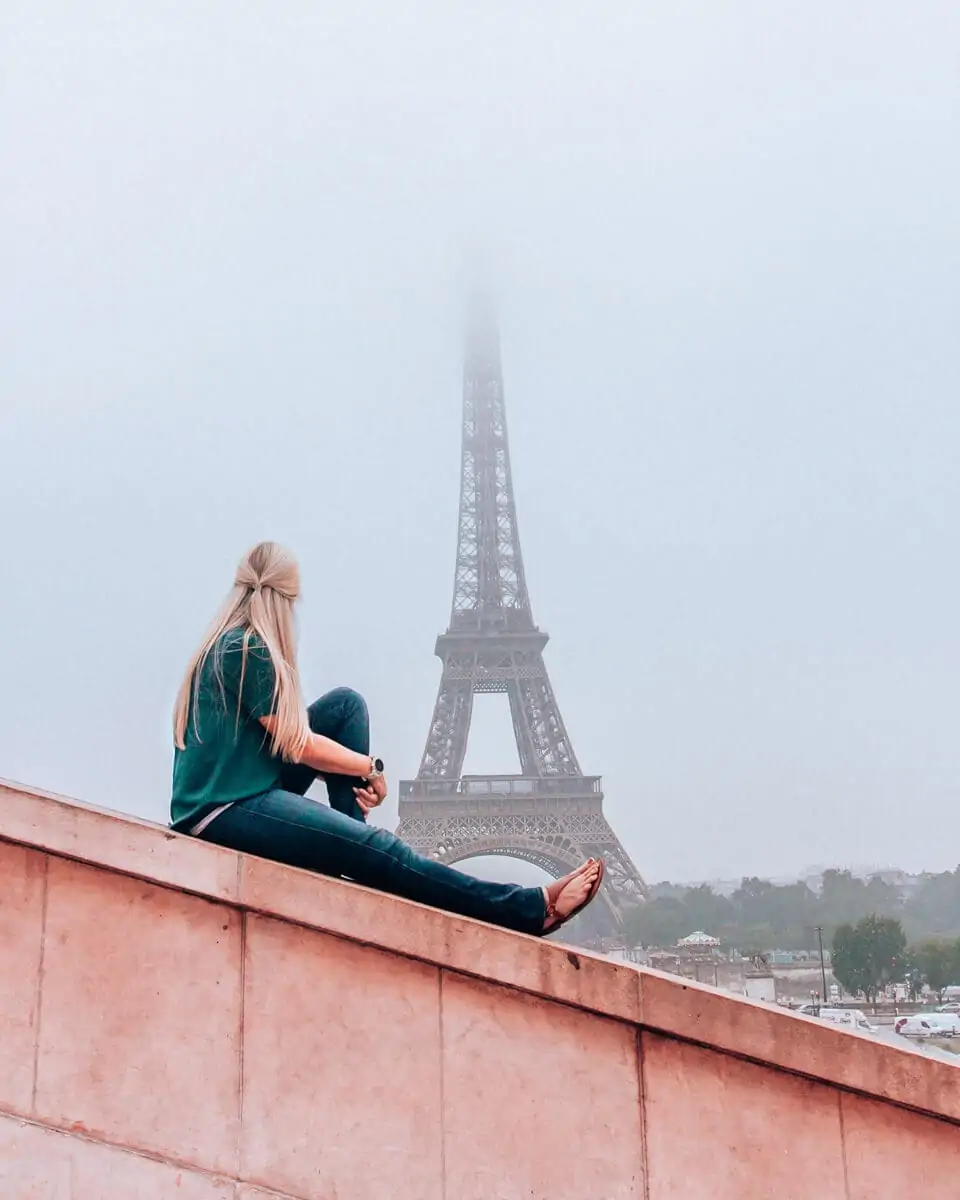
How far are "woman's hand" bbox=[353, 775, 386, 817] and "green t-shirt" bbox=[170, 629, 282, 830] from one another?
0.39 metres

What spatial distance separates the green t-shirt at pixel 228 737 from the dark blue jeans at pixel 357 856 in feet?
0.28

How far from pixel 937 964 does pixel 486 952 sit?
220 feet

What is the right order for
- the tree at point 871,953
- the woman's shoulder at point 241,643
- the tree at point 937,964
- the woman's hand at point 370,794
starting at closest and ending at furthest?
the woman's shoulder at point 241,643, the woman's hand at point 370,794, the tree at point 937,964, the tree at point 871,953

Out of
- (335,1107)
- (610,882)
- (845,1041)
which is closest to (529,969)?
(335,1107)

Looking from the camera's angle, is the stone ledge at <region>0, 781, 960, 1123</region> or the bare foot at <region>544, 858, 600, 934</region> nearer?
the stone ledge at <region>0, 781, 960, 1123</region>

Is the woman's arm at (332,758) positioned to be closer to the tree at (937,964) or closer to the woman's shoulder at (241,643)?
the woman's shoulder at (241,643)

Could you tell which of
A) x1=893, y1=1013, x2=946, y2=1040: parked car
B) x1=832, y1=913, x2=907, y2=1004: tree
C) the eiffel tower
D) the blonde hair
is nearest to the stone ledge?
the blonde hair

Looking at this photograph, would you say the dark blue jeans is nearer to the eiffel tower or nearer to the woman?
the woman

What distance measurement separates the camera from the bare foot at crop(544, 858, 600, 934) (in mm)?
4238

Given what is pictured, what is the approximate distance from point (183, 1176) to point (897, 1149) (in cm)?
213

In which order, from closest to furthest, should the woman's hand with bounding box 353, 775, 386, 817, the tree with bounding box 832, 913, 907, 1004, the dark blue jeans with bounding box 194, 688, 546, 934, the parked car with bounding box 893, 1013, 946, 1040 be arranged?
the dark blue jeans with bounding box 194, 688, 546, 934, the woman's hand with bounding box 353, 775, 386, 817, the parked car with bounding box 893, 1013, 946, 1040, the tree with bounding box 832, 913, 907, 1004

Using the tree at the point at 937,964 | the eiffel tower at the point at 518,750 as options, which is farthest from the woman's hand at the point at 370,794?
the tree at the point at 937,964

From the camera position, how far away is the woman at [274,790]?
13.7 ft

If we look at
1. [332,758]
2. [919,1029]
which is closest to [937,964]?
[919,1029]
